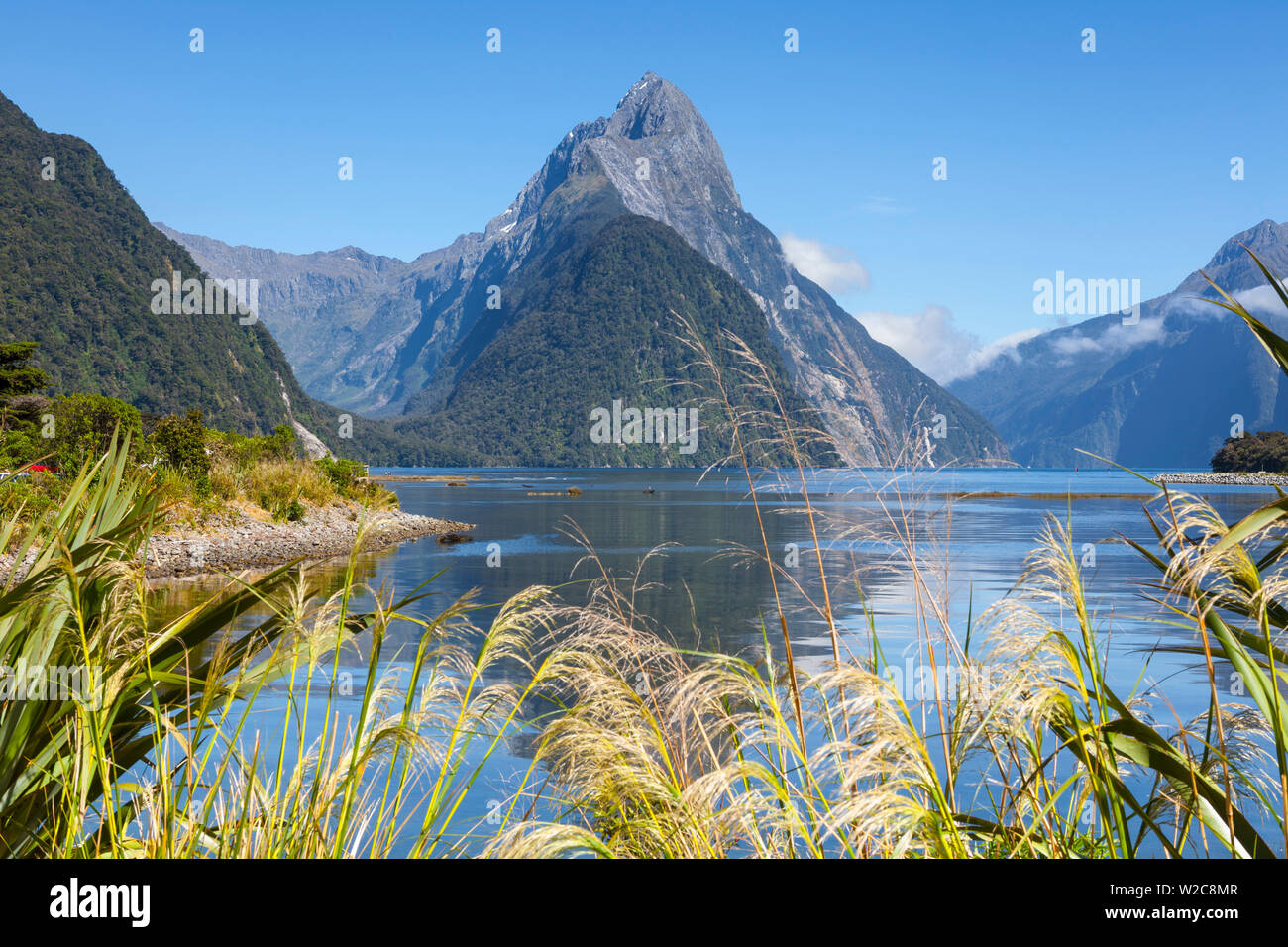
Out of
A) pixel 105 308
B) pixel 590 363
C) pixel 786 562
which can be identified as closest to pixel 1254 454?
pixel 786 562

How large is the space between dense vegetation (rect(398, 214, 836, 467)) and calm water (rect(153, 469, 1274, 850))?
11224 cm

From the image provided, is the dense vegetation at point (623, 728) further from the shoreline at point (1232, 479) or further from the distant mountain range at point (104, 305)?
the distant mountain range at point (104, 305)

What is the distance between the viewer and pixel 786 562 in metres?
21.1

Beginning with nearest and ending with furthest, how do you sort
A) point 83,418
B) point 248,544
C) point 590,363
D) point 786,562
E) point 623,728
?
point 623,728 < point 248,544 < point 83,418 < point 786,562 < point 590,363

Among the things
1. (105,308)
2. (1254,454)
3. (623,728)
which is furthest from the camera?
(105,308)

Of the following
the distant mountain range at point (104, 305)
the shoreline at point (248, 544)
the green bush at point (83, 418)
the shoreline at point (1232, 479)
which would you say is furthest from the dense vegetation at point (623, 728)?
the distant mountain range at point (104, 305)

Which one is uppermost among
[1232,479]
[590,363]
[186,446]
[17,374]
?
[590,363]

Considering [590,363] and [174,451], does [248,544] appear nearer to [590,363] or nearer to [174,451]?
[174,451]

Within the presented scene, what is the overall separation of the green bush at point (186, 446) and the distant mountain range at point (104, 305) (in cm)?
6787

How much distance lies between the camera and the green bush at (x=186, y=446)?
1945cm

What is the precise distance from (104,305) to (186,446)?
84.9m

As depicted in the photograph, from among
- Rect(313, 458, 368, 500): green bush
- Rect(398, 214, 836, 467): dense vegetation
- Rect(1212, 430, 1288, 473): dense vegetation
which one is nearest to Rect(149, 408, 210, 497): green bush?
Rect(313, 458, 368, 500): green bush
